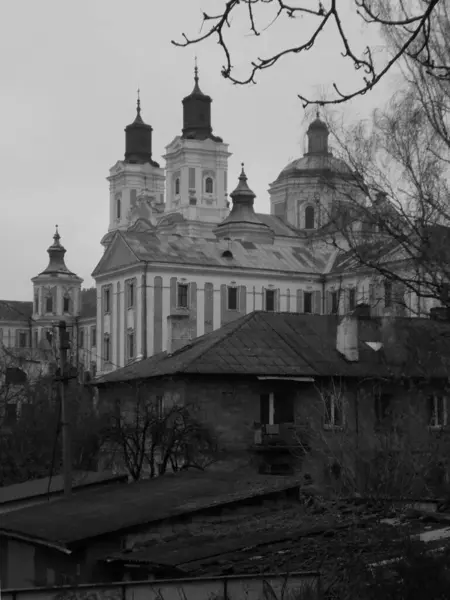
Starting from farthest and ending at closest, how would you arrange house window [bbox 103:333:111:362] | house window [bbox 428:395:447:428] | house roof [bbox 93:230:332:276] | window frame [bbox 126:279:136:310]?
house window [bbox 103:333:111:362] < window frame [bbox 126:279:136:310] < house roof [bbox 93:230:332:276] < house window [bbox 428:395:447:428]

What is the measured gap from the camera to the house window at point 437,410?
102 ft

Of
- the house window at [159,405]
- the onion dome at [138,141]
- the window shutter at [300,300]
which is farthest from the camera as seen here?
the onion dome at [138,141]

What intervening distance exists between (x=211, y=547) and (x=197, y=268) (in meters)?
48.7

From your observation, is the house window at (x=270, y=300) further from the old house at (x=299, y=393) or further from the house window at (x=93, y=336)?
the old house at (x=299, y=393)

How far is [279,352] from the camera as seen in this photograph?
31.8 m

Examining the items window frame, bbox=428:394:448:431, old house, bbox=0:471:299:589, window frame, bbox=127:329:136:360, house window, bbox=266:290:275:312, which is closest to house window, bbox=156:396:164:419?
window frame, bbox=428:394:448:431

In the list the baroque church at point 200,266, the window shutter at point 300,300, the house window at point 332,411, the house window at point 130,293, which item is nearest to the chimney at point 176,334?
the baroque church at point 200,266

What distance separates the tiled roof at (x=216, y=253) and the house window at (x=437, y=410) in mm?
31563

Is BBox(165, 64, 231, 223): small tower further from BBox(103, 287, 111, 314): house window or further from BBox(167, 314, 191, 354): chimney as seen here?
BBox(167, 314, 191, 354): chimney

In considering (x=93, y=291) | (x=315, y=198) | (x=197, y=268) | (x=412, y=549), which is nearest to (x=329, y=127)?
(x=315, y=198)

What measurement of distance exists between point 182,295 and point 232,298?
9.83 ft

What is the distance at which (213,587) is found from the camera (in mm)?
11617

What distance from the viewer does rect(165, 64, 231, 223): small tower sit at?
293 feet

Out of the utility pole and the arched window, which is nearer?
the utility pole
